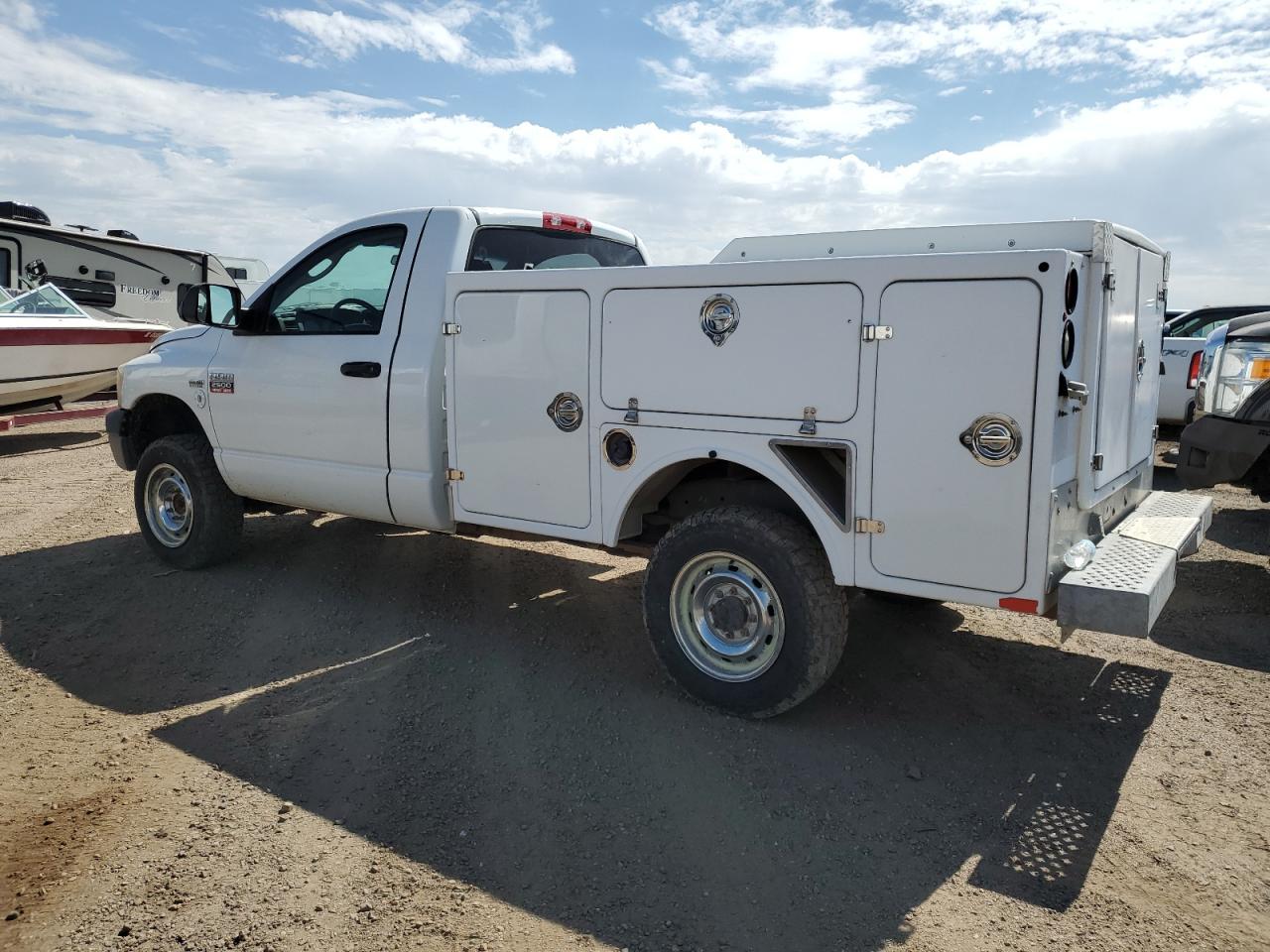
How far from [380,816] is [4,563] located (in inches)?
180

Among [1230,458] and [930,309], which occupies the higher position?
[930,309]

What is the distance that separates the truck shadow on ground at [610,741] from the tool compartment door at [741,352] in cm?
140

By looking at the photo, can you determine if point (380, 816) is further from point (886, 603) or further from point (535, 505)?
point (886, 603)

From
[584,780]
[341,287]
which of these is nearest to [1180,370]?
[341,287]

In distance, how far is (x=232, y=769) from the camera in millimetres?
3877

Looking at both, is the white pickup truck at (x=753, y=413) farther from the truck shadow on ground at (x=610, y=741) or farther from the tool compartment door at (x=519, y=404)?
the truck shadow on ground at (x=610, y=741)

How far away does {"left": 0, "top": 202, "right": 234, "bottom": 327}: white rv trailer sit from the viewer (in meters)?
14.1

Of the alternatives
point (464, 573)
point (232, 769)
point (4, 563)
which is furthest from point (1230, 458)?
point (4, 563)

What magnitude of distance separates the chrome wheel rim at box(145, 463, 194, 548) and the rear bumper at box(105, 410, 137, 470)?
30cm

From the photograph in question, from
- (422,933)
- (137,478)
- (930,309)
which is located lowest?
(422,933)

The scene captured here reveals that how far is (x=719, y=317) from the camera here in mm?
4035

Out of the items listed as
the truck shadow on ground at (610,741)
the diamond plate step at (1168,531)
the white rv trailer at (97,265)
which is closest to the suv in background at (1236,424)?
the diamond plate step at (1168,531)

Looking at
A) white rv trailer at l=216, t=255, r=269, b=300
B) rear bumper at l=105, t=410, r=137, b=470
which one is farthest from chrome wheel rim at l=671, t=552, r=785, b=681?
white rv trailer at l=216, t=255, r=269, b=300

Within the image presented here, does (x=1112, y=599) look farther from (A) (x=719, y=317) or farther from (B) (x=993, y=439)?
(A) (x=719, y=317)
